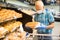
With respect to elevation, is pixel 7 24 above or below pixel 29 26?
above

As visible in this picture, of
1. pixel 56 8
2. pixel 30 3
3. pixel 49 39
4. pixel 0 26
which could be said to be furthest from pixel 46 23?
pixel 56 8

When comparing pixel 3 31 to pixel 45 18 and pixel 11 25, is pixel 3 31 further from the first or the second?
pixel 45 18

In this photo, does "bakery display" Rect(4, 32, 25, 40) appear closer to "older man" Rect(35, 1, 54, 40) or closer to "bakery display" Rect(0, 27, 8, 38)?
"bakery display" Rect(0, 27, 8, 38)

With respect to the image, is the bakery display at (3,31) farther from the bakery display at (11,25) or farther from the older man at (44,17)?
the older man at (44,17)

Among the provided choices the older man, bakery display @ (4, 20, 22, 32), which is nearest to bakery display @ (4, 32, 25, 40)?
bakery display @ (4, 20, 22, 32)

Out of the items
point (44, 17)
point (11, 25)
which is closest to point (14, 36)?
point (11, 25)

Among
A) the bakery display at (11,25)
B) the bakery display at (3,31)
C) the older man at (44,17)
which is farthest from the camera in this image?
the older man at (44,17)

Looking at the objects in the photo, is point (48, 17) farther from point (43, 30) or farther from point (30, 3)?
point (30, 3)

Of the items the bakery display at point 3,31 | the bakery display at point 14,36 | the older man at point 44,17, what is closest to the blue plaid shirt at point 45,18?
the older man at point 44,17

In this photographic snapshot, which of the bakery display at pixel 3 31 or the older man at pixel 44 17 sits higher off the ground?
the bakery display at pixel 3 31

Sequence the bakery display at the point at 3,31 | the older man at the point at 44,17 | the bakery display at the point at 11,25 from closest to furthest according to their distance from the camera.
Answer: the bakery display at the point at 3,31, the bakery display at the point at 11,25, the older man at the point at 44,17

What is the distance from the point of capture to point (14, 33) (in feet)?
4.33

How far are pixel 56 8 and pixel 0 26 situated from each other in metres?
3.85

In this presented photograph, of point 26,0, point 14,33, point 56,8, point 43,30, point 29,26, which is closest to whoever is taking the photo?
point 14,33
